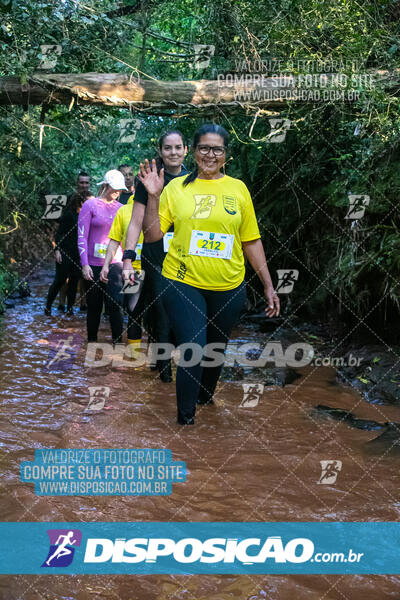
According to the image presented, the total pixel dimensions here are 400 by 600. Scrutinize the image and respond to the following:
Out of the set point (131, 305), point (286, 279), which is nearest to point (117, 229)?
point (131, 305)

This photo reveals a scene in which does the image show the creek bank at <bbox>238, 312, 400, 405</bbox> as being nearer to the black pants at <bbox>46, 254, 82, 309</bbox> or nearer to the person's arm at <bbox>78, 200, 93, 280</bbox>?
the person's arm at <bbox>78, 200, 93, 280</bbox>

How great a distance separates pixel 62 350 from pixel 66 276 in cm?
280

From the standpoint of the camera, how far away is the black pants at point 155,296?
5629mm

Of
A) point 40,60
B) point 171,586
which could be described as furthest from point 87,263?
point 171,586

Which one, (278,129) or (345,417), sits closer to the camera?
(345,417)

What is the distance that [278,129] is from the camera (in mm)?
7508

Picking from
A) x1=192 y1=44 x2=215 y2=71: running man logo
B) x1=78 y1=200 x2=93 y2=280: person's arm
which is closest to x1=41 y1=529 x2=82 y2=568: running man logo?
x1=78 y1=200 x2=93 y2=280: person's arm

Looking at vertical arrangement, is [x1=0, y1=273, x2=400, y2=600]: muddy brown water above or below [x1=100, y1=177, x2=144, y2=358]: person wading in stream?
below

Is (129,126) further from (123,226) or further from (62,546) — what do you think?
(62,546)

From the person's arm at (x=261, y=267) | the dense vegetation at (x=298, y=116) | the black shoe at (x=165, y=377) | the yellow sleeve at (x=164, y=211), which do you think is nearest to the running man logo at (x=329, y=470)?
the person's arm at (x=261, y=267)

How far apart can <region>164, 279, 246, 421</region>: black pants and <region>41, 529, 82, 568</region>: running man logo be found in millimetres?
1515

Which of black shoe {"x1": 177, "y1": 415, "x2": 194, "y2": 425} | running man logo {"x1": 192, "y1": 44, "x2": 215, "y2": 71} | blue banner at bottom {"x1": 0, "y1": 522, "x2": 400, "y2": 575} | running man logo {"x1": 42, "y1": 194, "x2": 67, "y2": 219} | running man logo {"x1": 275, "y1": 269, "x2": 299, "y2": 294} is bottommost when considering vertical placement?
black shoe {"x1": 177, "y1": 415, "x2": 194, "y2": 425}

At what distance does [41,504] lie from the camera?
3270 mm

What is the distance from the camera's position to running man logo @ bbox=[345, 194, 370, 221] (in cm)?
657
